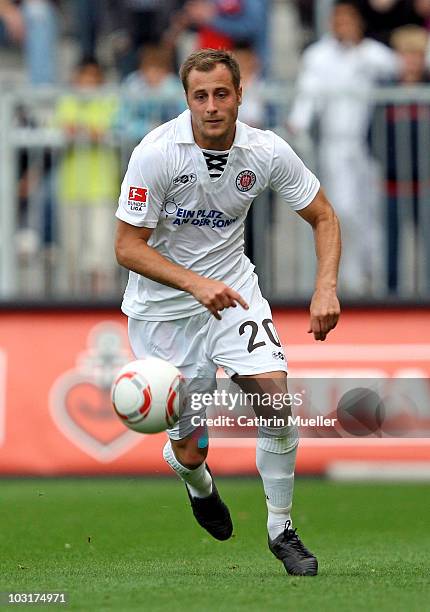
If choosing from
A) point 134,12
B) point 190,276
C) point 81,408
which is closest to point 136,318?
point 190,276

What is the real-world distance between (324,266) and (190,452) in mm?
1467

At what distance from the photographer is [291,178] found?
25.8 feet

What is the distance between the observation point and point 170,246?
26.2 feet

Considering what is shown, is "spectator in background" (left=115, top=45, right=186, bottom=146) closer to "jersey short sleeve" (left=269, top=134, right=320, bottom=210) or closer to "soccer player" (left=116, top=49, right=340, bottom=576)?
"soccer player" (left=116, top=49, right=340, bottom=576)

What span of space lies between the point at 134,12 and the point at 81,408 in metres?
4.96

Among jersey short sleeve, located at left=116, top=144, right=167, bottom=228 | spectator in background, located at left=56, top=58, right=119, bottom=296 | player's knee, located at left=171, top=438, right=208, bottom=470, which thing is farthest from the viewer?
spectator in background, located at left=56, top=58, right=119, bottom=296

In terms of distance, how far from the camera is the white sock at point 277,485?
761 centimetres

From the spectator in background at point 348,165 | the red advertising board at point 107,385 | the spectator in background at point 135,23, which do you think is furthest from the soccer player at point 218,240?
the spectator in background at point 135,23

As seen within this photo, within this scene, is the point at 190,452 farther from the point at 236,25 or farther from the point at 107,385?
the point at 236,25

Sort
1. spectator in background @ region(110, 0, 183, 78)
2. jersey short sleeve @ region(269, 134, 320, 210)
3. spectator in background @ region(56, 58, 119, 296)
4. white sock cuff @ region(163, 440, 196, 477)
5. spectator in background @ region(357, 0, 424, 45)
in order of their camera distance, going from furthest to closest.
→ 1. spectator in background @ region(110, 0, 183, 78)
2. spectator in background @ region(357, 0, 424, 45)
3. spectator in background @ region(56, 58, 119, 296)
4. white sock cuff @ region(163, 440, 196, 477)
5. jersey short sleeve @ region(269, 134, 320, 210)

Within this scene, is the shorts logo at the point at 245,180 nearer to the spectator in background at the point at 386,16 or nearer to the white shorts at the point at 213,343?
the white shorts at the point at 213,343

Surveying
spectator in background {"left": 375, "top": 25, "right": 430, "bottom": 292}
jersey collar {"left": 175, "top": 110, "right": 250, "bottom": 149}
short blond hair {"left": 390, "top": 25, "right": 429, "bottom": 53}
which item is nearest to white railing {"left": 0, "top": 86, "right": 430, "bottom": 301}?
spectator in background {"left": 375, "top": 25, "right": 430, "bottom": 292}

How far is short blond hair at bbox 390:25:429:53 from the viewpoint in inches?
532

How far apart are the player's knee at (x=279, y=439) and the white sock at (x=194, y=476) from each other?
89 centimetres
